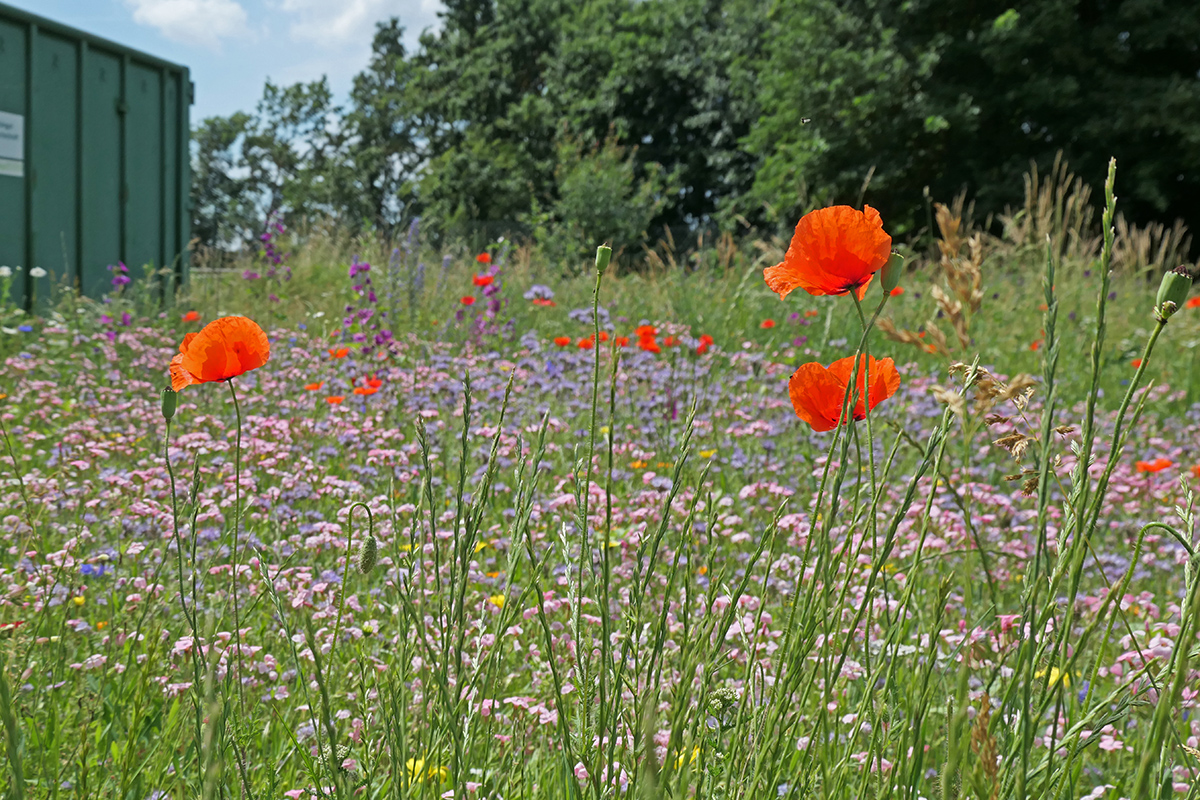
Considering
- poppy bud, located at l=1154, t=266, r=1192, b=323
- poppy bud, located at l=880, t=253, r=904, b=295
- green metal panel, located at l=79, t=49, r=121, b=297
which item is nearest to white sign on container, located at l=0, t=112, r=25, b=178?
green metal panel, located at l=79, t=49, r=121, b=297

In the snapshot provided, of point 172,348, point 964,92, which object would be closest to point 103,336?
point 172,348

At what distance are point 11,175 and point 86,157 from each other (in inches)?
27.3

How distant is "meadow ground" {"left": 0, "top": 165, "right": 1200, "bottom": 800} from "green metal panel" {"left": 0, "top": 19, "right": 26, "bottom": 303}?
168 centimetres

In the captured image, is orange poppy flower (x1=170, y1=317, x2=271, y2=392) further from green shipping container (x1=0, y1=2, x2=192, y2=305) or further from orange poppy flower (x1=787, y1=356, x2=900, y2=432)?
green shipping container (x1=0, y1=2, x2=192, y2=305)

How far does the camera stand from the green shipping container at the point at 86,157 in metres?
6.79

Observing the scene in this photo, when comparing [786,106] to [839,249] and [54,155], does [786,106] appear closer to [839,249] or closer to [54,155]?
[54,155]

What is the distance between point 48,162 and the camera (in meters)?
7.03

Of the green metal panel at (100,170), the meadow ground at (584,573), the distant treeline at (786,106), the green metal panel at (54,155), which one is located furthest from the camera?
the distant treeline at (786,106)

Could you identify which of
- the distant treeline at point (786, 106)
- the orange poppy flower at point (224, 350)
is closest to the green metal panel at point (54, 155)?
the distant treeline at point (786, 106)

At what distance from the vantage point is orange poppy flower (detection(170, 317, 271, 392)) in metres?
1.08

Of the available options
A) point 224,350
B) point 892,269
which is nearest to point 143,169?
point 224,350

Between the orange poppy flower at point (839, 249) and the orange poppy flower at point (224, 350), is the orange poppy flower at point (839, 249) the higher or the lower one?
the higher one

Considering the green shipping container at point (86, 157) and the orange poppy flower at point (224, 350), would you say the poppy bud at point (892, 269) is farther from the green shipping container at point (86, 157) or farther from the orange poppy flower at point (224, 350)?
the green shipping container at point (86, 157)

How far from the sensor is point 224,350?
3.57 feet
